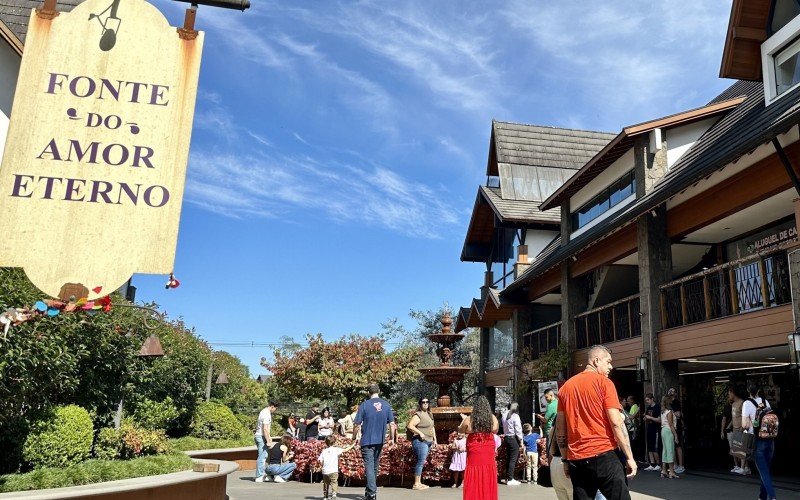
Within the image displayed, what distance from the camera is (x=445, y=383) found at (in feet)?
59.3

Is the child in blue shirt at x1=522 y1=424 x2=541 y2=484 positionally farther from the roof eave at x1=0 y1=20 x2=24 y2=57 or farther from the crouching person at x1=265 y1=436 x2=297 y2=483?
the roof eave at x1=0 y1=20 x2=24 y2=57

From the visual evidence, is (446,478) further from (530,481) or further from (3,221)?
(3,221)

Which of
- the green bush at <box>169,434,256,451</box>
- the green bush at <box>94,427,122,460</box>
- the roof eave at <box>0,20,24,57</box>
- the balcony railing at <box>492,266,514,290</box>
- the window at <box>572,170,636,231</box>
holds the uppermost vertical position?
the roof eave at <box>0,20,24,57</box>

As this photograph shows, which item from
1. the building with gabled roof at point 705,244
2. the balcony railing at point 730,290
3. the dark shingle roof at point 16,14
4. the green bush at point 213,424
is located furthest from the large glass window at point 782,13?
the green bush at point 213,424

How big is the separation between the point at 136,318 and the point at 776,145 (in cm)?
1187

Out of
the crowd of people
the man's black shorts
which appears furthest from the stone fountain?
the man's black shorts

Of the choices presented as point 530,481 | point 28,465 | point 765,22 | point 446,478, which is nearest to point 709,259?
point 765,22

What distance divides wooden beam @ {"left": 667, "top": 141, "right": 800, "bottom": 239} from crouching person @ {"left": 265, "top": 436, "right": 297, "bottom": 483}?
1004 cm

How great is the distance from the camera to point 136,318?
12.6 metres

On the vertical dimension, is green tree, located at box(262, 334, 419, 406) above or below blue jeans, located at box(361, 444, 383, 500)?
above

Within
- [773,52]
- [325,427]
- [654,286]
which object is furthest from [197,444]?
[773,52]

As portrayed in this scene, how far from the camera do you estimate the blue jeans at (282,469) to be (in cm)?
1411

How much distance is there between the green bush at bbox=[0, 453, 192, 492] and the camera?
29.1 ft

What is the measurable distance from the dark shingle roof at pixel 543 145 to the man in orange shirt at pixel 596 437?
22.4 metres
